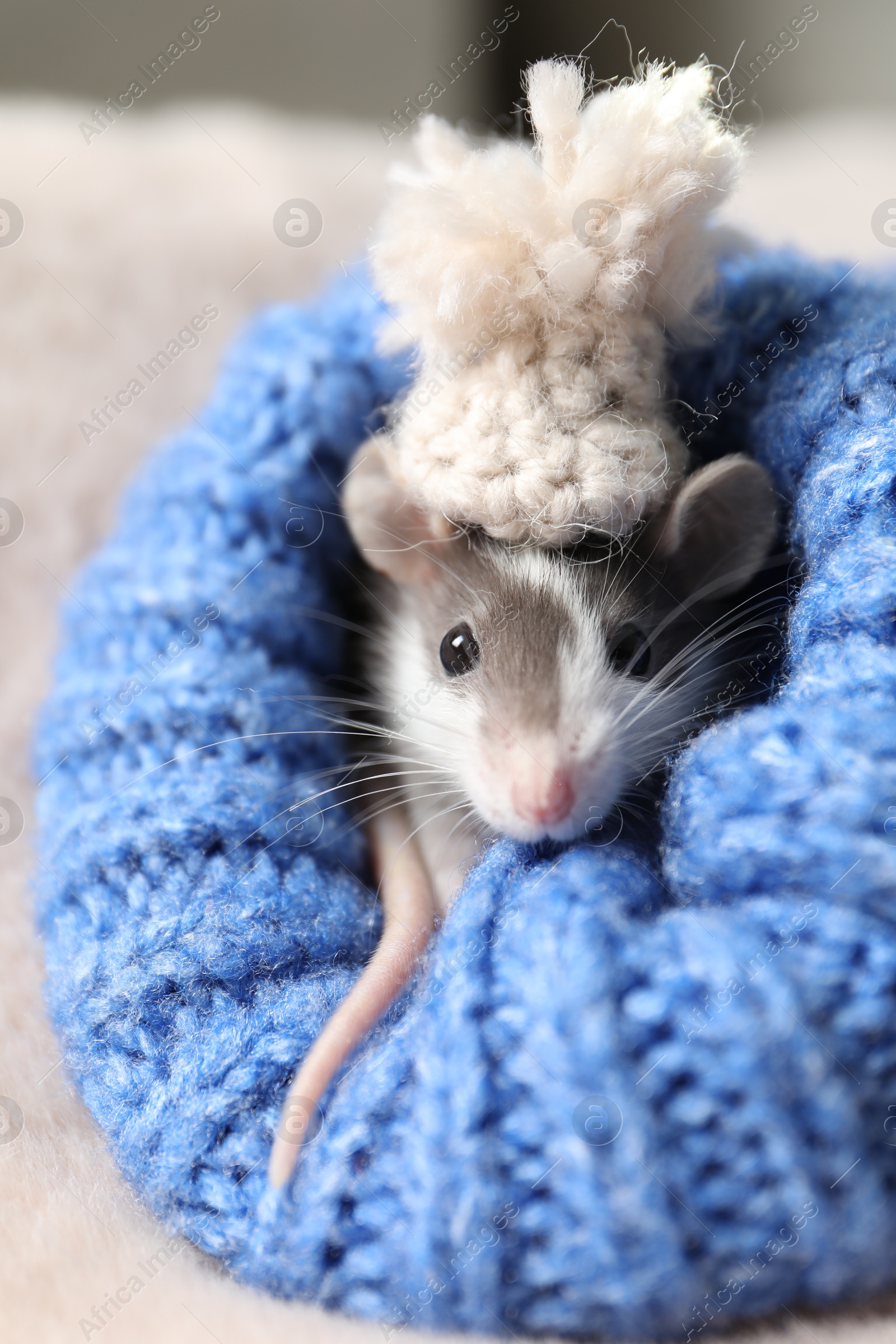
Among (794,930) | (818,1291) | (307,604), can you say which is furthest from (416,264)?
(818,1291)

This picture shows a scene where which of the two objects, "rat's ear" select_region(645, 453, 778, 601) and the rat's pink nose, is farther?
"rat's ear" select_region(645, 453, 778, 601)

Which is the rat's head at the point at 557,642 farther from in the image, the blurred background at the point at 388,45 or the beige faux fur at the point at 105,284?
the blurred background at the point at 388,45

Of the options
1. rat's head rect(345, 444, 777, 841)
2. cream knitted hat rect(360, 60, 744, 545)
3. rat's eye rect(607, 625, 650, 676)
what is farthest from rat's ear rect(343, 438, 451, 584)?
rat's eye rect(607, 625, 650, 676)

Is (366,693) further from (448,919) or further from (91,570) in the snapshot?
(448,919)

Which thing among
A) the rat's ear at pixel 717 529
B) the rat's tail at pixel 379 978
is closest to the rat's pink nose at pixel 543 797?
the rat's tail at pixel 379 978

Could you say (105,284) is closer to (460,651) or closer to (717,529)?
(460,651)

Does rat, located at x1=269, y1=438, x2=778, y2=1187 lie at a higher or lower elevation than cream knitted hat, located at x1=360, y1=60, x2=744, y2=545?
lower

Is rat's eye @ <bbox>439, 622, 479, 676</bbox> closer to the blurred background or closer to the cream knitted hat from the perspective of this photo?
the cream knitted hat
